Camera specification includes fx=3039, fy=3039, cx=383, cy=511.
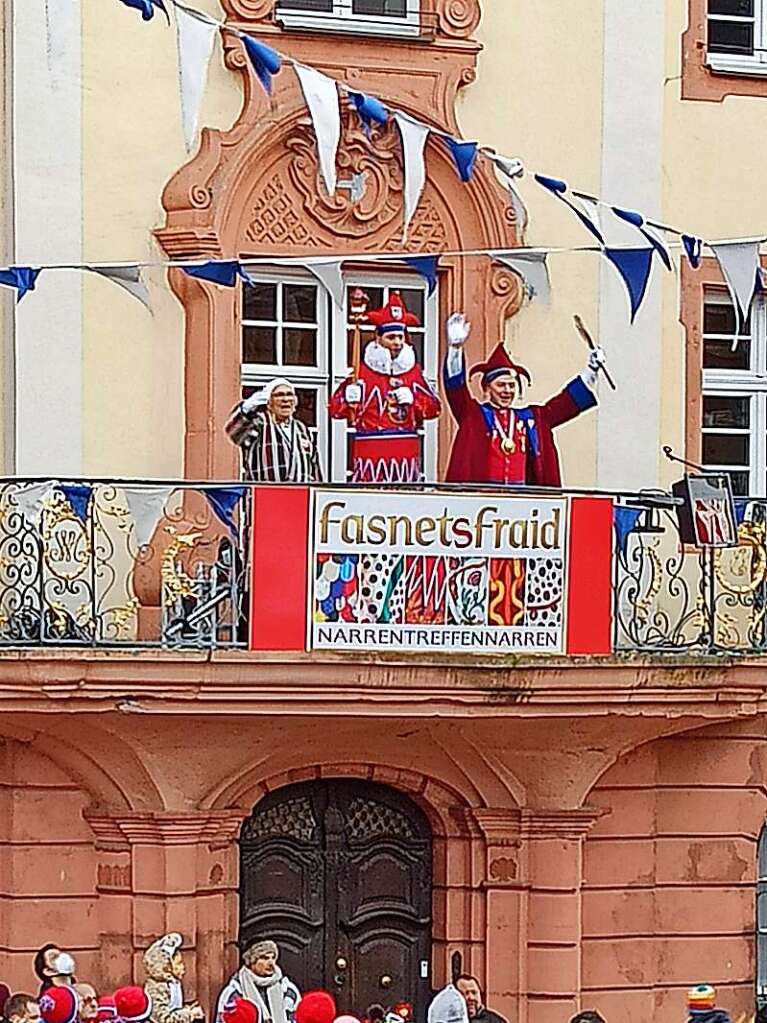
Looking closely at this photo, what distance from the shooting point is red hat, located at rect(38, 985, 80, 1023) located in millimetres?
16766

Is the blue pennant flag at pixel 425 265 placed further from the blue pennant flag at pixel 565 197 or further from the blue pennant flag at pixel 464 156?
the blue pennant flag at pixel 565 197

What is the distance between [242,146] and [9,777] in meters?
4.04

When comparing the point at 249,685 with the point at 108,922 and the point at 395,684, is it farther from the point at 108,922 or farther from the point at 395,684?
the point at 108,922

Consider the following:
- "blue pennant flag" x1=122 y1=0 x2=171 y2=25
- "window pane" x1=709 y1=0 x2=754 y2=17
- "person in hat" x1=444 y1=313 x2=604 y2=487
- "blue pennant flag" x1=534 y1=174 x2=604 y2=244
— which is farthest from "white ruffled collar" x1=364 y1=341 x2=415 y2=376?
"window pane" x1=709 y1=0 x2=754 y2=17

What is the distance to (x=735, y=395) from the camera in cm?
1970

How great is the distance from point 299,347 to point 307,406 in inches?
14.8

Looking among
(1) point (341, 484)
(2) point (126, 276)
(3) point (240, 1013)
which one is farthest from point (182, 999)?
(2) point (126, 276)

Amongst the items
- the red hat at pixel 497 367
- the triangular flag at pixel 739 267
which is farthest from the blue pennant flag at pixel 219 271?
the triangular flag at pixel 739 267

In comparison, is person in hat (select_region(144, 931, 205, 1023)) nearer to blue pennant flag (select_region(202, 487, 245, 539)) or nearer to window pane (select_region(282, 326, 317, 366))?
blue pennant flag (select_region(202, 487, 245, 539))

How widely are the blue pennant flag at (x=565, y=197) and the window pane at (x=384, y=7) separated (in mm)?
1345

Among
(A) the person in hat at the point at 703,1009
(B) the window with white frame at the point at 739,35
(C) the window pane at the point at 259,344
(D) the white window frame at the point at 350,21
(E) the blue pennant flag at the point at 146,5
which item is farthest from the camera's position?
(B) the window with white frame at the point at 739,35

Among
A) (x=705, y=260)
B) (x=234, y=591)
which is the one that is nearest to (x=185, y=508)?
(x=234, y=591)

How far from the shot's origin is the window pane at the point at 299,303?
18.9 m

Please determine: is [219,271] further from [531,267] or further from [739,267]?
[739,267]
